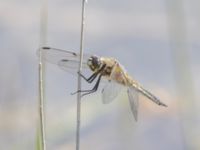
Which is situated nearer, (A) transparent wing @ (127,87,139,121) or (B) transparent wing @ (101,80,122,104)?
(A) transparent wing @ (127,87,139,121)

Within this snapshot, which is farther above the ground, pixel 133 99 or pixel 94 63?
pixel 94 63

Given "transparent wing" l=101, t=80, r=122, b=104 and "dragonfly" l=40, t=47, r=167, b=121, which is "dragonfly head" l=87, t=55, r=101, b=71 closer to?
"dragonfly" l=40, t=47, r=167, b=121

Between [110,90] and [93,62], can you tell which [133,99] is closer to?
[110,90]

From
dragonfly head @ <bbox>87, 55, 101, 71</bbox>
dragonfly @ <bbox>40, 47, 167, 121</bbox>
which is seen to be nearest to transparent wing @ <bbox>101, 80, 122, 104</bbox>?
dragonfly @ <bbox>40, 47, 167, 121</bbox>

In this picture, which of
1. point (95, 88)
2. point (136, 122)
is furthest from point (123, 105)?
point (95, 88)

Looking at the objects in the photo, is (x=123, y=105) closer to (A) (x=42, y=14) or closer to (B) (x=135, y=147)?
(B) (x=135, y=147)

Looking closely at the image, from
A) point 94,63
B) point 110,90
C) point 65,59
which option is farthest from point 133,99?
point 65,59

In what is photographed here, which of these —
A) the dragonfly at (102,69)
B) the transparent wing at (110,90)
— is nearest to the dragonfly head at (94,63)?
the dragonfly at (102,69)
